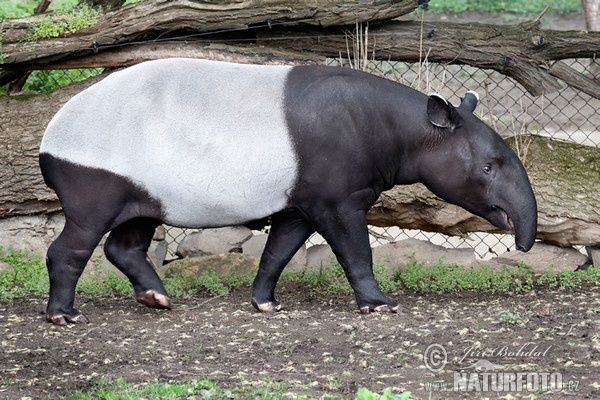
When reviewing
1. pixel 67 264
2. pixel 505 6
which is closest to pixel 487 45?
pixel 67 264

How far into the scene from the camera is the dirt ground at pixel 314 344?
4.98m

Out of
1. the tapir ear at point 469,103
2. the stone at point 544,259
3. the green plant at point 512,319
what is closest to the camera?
the green plant at point 512,319

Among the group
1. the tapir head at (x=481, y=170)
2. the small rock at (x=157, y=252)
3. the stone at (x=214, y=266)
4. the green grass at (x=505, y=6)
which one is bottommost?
the green grass at (x=505, y=6)

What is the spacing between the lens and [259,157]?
6359 millimetres

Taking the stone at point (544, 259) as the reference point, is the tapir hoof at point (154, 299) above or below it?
above

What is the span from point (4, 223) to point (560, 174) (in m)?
4.66

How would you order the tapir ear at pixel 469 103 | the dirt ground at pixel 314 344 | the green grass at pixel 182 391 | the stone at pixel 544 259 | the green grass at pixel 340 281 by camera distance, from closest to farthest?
the green grass at pixel 182 391
the dirt ground at pixel 314 344
the tapir ear at pixel 469 103
the green grass at pixel 340 281
the stone at pixel 544 259

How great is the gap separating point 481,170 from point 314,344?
1.69 metres

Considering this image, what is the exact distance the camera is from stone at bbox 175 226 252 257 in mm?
8344

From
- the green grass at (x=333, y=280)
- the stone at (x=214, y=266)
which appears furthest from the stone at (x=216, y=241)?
the green grass at (x=333, y=280)

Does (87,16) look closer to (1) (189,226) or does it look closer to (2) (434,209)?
(1) (189,226)

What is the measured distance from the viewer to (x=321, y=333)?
5.98 m

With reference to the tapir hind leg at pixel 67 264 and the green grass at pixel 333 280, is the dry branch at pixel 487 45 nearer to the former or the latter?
the green grass at pixel 333 280

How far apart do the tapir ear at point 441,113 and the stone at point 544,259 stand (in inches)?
80.6
